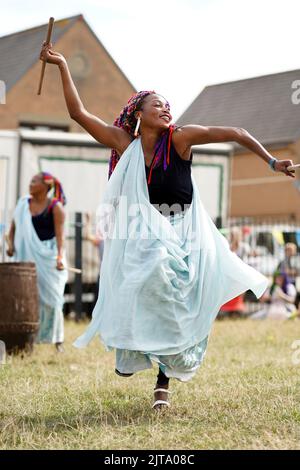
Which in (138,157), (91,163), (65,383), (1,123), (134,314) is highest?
(1,123)

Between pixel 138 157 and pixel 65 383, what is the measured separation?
2289mm

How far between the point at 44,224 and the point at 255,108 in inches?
1133

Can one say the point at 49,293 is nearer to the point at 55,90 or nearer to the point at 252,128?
the point at 55,90

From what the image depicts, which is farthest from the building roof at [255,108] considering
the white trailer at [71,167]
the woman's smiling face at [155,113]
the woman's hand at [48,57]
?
the woman's hand at [48,57]

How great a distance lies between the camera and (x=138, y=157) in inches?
249

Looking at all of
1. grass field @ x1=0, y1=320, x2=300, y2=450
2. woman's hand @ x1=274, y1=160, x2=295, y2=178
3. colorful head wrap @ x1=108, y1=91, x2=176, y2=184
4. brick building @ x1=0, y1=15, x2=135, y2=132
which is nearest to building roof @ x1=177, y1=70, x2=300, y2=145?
brick building @ x1=0, y1=15, x2=135, y2=132

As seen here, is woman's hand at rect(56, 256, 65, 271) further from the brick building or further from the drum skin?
the brick building

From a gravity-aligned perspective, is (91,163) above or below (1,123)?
below

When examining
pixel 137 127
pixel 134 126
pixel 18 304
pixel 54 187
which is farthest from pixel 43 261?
pixel 137 127

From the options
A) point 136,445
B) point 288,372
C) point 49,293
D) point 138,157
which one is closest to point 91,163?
point 49,293

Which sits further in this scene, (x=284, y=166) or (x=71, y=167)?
(x=71, y=167)

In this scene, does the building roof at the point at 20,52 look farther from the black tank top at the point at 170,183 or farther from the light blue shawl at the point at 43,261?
the black tank top at the point at 170,183

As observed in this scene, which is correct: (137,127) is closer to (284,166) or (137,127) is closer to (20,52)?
(284,166)

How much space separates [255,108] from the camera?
38625 millimetres
